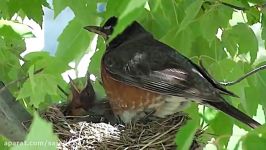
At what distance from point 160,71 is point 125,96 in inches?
6.6

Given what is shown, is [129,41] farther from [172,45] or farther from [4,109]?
[4,109]

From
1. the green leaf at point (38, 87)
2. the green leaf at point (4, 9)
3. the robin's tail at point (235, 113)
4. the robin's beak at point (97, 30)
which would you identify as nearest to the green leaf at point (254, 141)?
the robin's tail at point (235, 113)

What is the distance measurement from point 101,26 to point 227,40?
509 mm

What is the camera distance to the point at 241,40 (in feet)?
7.72

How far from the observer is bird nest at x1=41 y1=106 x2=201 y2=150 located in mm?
2152

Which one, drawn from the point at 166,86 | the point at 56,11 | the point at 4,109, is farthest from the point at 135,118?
the point at 4,109

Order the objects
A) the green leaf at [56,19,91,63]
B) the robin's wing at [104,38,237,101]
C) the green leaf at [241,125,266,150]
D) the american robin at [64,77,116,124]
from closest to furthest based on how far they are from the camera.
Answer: the green leaf at [241,125,266,150] → the robin's wing at [104,38,237,101] → the green leaf at [56,19,91,63] → the american robin at [64,77,116,124]

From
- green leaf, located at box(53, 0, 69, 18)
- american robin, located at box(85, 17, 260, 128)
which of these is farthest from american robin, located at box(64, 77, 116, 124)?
green leaf, located at box(53, 0, 69, 18)

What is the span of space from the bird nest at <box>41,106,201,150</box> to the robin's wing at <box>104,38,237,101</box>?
143mm

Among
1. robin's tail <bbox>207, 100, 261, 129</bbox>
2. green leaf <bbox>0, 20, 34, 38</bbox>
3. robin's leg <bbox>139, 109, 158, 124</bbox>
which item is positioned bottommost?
robin's leg <bbox>139, 109, 158, 124</bbox>

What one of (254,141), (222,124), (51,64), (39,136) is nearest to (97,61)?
(51,64)

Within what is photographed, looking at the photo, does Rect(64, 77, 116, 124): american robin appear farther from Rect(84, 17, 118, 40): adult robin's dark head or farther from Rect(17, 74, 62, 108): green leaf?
Rect(17, 74, 62, 108): green leaf

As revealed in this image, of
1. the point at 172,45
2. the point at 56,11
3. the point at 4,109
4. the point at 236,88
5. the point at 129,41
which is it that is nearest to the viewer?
the point at 4,109

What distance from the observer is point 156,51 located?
98.2 inches
